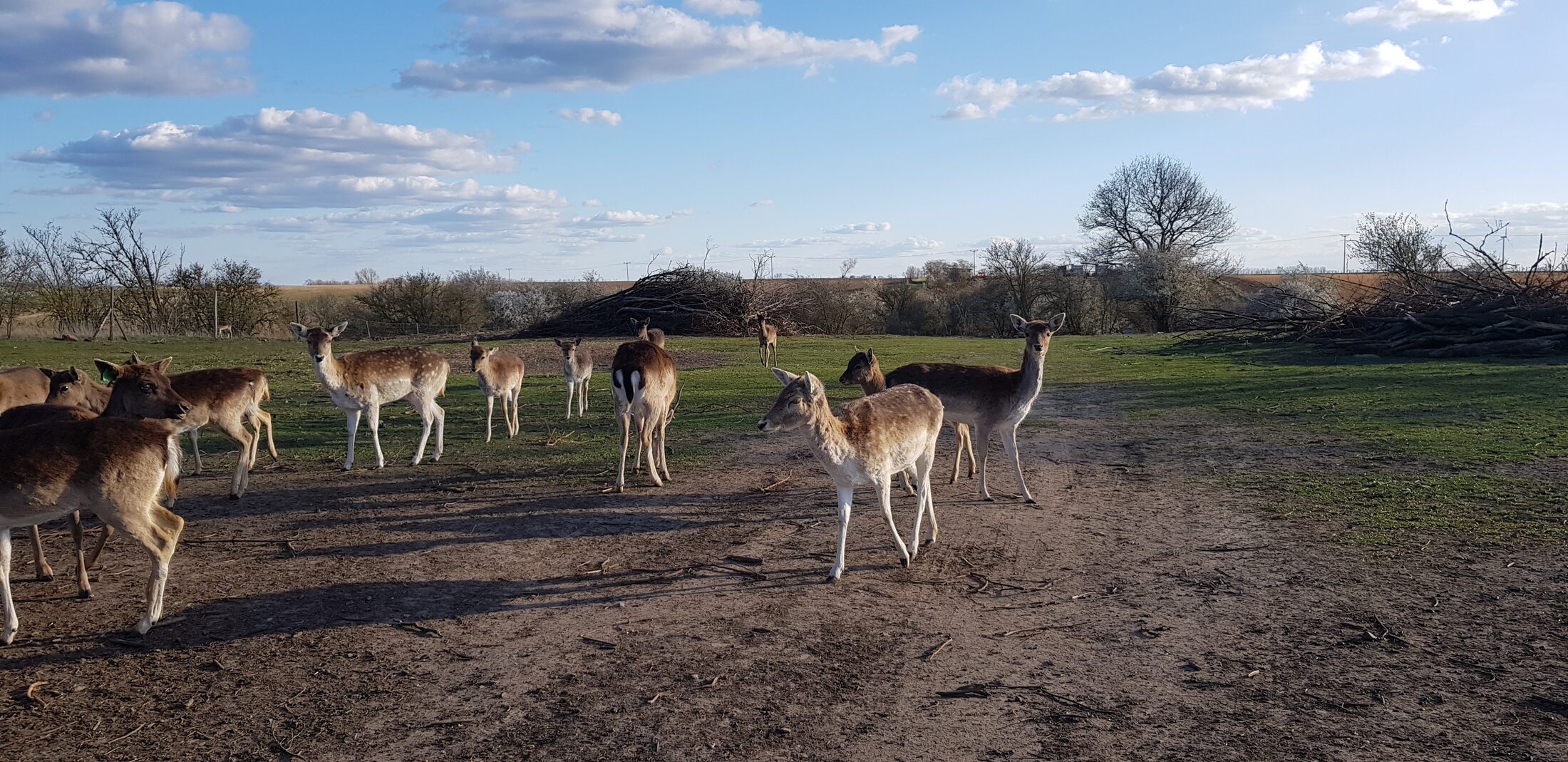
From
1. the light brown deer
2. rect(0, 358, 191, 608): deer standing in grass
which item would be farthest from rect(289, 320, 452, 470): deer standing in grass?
the light brown deer

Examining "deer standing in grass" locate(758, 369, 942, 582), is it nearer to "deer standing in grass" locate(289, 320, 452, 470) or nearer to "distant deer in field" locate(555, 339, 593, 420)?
"deer standing in grass" locate(289, 320, 452, 470)

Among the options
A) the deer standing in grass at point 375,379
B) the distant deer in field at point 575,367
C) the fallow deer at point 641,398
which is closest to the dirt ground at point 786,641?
the fallow deer at point 641,398

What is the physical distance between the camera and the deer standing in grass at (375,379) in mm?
11969

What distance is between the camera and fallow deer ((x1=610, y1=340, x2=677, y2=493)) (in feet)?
36.7

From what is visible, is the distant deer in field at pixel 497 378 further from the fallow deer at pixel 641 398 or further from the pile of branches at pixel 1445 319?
the pile of branches at pixel 1445 319

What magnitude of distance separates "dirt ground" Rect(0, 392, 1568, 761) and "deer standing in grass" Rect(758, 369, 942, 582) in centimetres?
51

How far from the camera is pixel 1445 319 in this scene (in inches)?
1025

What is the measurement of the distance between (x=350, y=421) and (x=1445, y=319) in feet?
87.2

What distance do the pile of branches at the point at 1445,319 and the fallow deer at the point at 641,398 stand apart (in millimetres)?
21431

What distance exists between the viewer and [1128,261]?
5234 centimetres

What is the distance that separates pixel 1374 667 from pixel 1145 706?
4.95 feet

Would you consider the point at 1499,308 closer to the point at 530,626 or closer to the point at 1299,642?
the point at 1299,642

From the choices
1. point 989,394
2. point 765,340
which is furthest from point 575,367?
point 765,340

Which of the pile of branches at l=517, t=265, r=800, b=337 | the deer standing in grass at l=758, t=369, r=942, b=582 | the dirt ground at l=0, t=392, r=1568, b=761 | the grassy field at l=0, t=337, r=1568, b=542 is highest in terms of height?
the pile of branches at l=517, t=265, r=800, b=337
